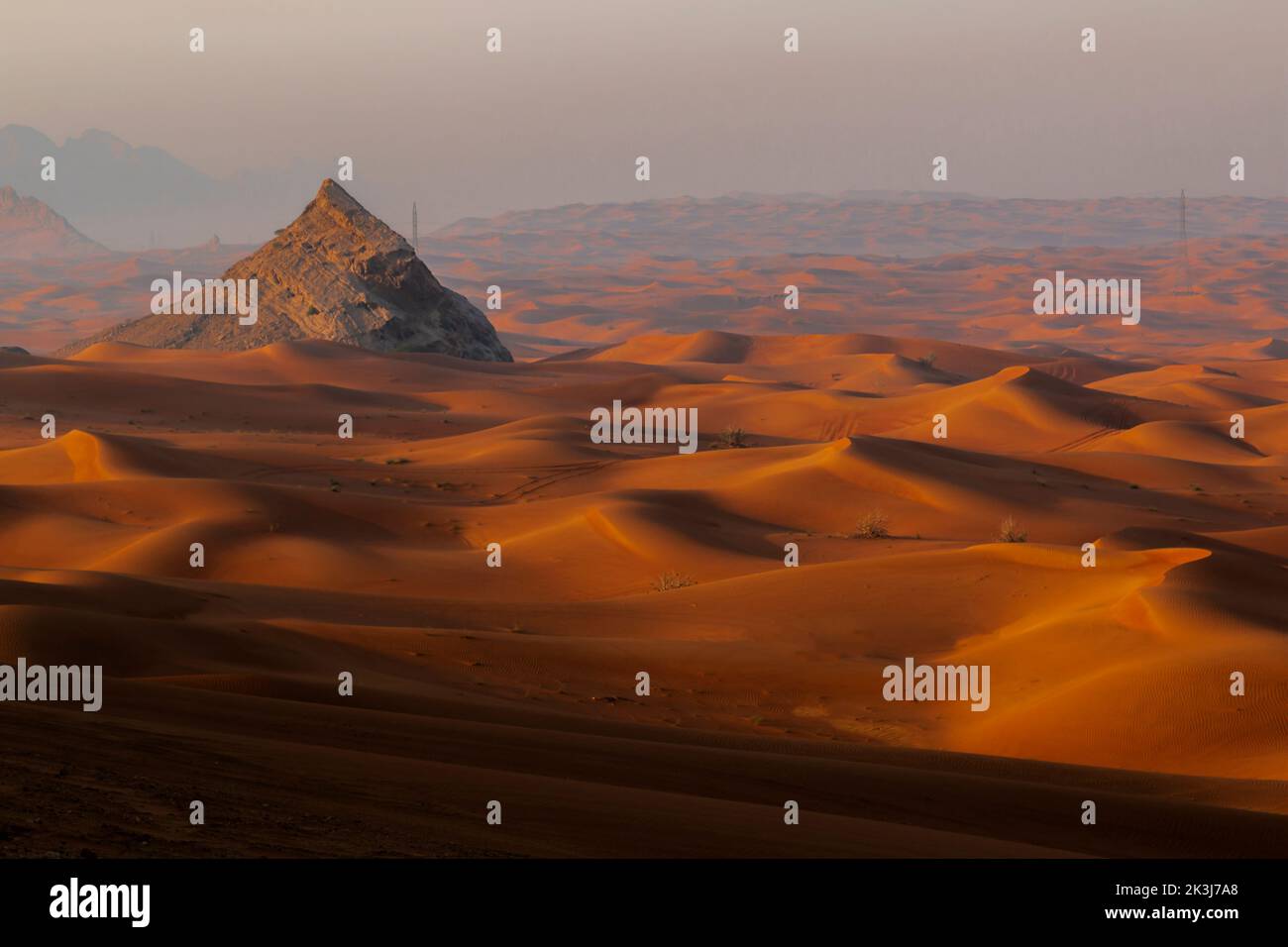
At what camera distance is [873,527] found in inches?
1011

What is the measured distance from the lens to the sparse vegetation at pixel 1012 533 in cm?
2470

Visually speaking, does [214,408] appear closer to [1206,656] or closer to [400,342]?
[400,342]

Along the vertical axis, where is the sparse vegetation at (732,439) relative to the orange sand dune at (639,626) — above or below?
above

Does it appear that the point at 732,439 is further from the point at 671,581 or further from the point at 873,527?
the point at 671,581

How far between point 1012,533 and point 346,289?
33663 mm

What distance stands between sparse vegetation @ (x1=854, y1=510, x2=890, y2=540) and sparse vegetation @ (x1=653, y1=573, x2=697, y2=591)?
4277 mm

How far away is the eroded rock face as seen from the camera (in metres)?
52.1

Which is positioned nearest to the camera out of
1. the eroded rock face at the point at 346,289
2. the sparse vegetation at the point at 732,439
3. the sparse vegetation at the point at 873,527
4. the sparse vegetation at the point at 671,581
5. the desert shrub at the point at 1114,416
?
the sparse vegetation at the point at 671,581

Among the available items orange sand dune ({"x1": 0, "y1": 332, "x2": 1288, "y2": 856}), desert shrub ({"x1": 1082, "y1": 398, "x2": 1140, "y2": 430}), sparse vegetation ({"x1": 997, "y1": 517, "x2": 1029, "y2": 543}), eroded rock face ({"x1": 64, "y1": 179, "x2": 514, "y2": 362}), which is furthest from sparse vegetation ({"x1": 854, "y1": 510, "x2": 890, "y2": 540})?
eroded rock face ({"x1": 64, "y1": 179, "x2": 514, "y2": 362})

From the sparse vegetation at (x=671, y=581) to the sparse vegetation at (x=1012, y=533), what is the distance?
→ 19.5ft

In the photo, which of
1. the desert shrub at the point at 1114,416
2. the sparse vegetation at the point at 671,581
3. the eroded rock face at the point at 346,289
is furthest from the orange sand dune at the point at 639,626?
the eroded rock face at the point at 346,289

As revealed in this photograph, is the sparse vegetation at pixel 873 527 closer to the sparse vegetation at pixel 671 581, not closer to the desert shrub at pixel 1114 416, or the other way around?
the sparse vegetation at pixel 671 581
